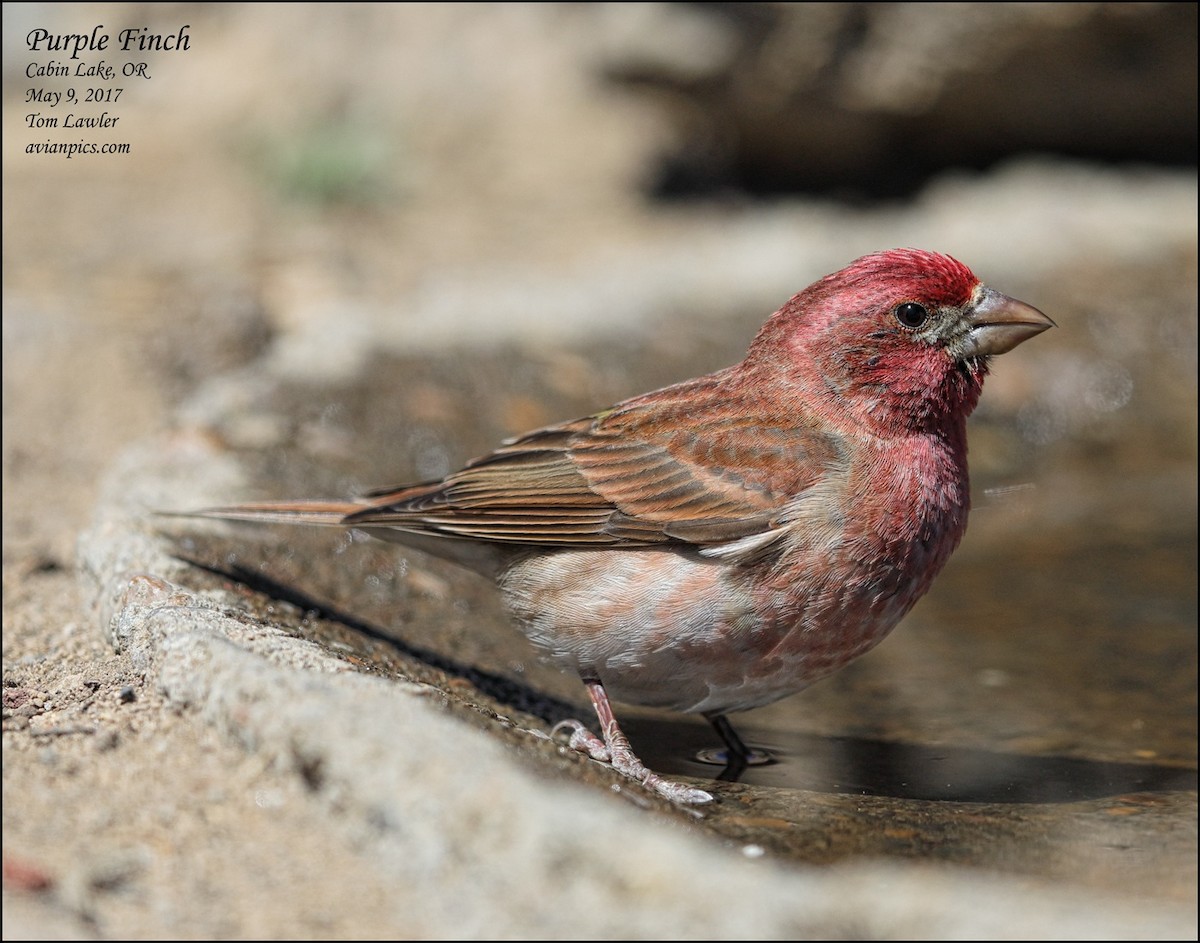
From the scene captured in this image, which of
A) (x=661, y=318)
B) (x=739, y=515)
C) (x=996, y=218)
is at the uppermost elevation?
(x=996, y=218)

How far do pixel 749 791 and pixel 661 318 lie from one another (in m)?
3.83

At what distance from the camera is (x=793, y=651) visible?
391 cm

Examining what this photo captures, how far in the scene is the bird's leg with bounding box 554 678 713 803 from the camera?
358 centimetres

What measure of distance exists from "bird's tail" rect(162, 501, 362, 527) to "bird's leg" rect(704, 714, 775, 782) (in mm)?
1295

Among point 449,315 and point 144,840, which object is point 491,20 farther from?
point 144,840

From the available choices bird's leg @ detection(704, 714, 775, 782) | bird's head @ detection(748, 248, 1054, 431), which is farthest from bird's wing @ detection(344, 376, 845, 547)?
bird's leg @ detection(704, 714, 775, 782)

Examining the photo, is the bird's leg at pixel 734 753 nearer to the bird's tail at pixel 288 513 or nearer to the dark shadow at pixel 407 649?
the dark shadow at pixel 407 649

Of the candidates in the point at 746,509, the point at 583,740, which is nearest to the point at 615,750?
the point at 583,740

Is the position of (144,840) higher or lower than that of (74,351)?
lower

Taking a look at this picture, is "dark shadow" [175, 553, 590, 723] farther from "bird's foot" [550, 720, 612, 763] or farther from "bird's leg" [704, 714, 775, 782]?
"bird's leg" [704, 714, 775, 782]

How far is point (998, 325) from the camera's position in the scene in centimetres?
420

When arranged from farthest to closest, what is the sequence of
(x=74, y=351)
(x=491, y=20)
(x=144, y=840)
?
1. (x=491, y=20)
2. (x=74, y=351)
3. (x=144, y=840)

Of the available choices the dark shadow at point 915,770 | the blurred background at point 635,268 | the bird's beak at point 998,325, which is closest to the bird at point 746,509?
the bird's beak at point 998,325

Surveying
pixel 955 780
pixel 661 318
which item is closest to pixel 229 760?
pixel 955 780
